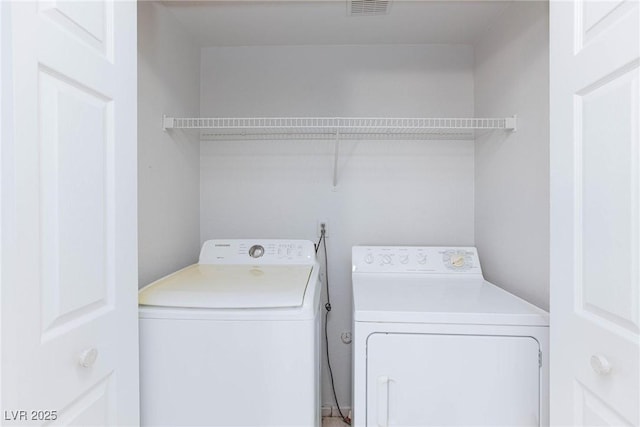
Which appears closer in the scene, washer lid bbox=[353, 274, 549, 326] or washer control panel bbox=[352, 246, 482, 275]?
washer lid bbox=[353, 274, 549, 326]

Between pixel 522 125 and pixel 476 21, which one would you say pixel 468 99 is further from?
pixel 522 125

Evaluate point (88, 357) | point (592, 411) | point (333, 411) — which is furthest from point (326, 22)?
point (333, 411)

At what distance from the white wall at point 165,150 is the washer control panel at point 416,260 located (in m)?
1.07

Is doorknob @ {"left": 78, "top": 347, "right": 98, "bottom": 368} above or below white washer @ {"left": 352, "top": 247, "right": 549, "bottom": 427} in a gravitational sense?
above

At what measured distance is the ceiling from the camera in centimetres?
183

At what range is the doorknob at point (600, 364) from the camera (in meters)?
0.80

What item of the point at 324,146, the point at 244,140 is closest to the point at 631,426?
the point at 324,146

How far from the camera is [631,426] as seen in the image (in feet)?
2.51

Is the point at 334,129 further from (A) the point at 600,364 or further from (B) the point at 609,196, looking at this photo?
(A) the point at 600,364

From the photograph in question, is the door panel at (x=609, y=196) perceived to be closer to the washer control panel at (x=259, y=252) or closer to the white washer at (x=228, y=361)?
the white washer at (x=228, y=361)

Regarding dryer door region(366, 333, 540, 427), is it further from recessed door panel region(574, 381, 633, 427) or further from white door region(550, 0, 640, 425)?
recessed door panel region(574, 381, 633, 427)

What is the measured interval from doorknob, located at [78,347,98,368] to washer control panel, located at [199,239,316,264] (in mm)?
1163

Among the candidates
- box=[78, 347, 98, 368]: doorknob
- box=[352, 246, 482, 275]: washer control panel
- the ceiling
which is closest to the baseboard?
box=[352, 246, 482, 275]: washer control panel

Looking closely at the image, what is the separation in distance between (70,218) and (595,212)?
4.38ft
